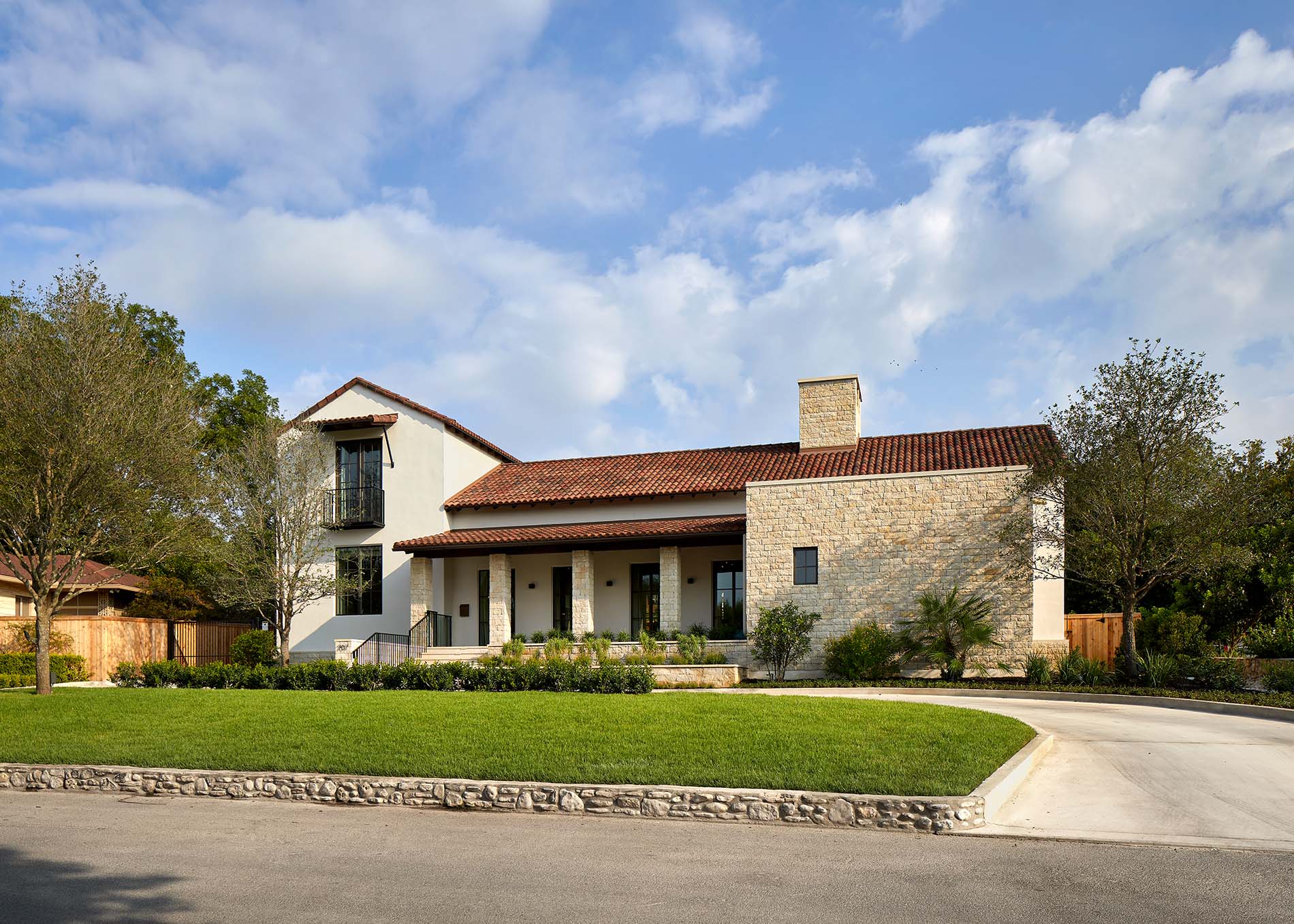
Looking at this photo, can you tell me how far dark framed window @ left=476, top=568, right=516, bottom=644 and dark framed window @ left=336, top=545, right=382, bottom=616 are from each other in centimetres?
292

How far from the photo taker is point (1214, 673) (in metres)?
19.7

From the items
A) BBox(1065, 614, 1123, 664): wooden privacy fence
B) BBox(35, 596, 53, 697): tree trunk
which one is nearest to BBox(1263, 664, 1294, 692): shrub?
BBox(1065, 614, 1123, 664): wooden privacy fence

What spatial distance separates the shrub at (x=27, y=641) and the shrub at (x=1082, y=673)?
24923 mm

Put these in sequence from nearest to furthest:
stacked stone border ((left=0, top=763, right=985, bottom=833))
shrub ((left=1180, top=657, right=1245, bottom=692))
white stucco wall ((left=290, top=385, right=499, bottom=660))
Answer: stacked stone border ((left=0, top=763, right=985, bottom=833)) → shrub ((left=1180, top=657, right=1245, bottom=692)) → white stucco wall ((left=290, top=385, right=499, bottom=660))

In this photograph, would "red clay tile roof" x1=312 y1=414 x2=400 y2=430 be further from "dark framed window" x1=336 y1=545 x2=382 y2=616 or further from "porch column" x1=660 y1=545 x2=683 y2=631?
"porch column" x1=660 y1=545 x2=683 y2=631

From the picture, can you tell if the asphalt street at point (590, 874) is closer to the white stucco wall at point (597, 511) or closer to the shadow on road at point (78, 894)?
the shadow on road at point (78, 894)

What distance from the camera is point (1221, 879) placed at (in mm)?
7516

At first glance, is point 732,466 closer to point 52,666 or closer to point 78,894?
point 52,666

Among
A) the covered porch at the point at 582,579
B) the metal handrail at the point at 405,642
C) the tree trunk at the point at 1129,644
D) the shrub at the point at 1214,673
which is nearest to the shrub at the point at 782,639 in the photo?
the covered porch at the point at 582,579

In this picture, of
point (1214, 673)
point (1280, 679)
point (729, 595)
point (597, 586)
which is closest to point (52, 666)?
point (597, 586)

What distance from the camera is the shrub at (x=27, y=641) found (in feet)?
85.3

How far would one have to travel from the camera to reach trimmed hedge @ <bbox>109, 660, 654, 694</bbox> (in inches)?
714

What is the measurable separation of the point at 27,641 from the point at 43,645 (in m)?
9.46

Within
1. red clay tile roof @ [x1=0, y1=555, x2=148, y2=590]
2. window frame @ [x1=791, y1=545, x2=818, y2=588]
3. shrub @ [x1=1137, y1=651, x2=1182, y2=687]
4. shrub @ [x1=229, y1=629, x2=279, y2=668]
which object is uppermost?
window frame @ [x1=791, y1=545, x2=818, y2=588]
